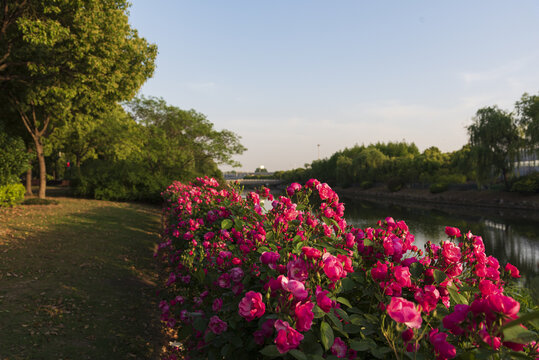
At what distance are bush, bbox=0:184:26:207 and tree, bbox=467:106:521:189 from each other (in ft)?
120

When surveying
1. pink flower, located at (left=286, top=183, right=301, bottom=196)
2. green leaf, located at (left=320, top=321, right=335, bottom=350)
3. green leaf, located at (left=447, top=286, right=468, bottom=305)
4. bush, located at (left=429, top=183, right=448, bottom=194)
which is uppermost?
pink flower, located at (left=286, top=183, right=301, bottom=196)

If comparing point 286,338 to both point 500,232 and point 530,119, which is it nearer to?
point 500,232

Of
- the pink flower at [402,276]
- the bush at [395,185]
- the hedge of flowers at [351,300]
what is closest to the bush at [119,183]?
the hedge of flowers at [351,300]

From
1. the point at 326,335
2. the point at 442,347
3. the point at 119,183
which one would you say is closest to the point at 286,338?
the point at 326,335

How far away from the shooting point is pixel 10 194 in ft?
43.8

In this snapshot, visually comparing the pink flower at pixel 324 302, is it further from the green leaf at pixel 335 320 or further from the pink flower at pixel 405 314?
the pink flower at pixel 405 314

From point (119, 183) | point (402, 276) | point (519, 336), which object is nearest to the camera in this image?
point (519, 336)

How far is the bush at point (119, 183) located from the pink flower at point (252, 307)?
23.8 m

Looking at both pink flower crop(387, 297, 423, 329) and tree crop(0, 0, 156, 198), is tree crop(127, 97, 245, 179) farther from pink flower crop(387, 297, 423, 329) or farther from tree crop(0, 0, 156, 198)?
pink flower crop(387, 297, 423, 329)

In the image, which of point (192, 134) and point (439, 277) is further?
point (192, 134)

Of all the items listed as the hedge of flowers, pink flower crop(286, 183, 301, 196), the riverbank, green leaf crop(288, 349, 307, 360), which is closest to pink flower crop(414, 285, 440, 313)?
the hedge of flowers

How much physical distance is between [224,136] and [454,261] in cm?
3357

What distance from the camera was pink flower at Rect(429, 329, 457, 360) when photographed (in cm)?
→ 138

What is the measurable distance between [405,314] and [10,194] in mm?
16831
